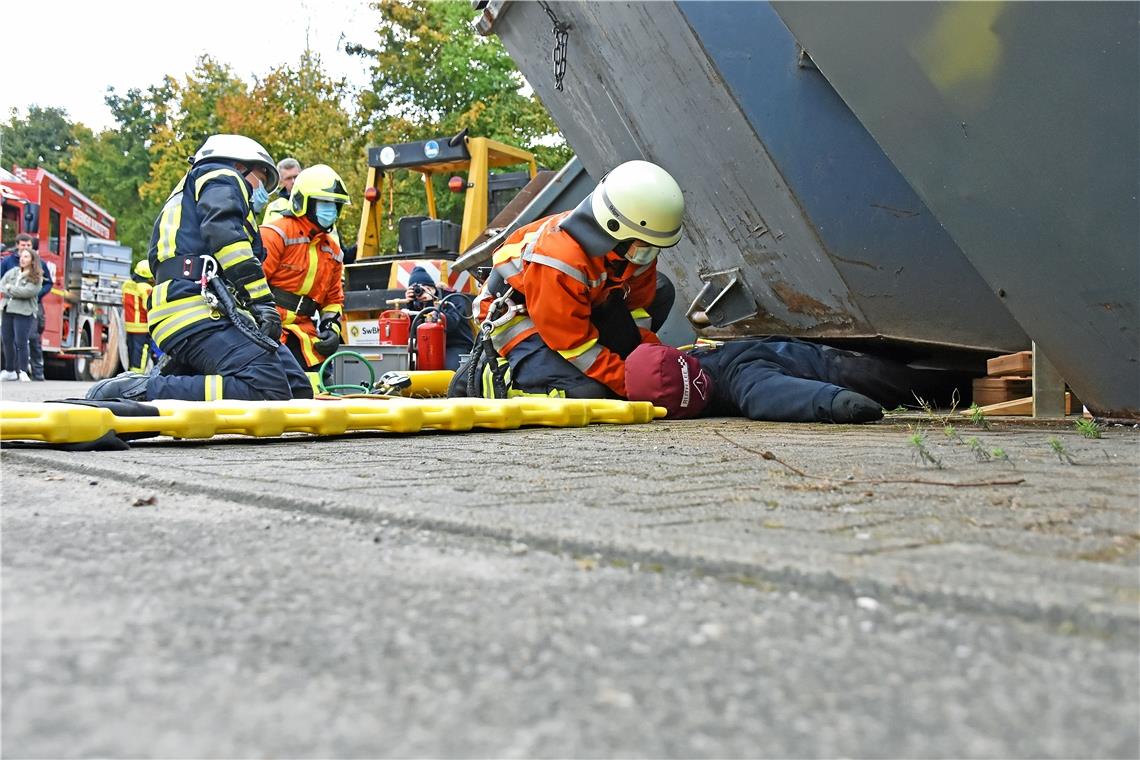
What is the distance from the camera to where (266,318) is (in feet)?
16.9

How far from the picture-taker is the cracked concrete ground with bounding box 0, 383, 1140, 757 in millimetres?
804

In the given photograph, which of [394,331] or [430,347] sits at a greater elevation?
[394,331]

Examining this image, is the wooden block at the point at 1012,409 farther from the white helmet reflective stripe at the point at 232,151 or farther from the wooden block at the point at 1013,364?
the white helmet reflective stripe at the point at 232,151

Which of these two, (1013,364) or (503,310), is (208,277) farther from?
(1013,364)

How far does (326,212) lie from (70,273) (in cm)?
1300

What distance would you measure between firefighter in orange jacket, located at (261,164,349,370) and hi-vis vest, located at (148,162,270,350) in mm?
833

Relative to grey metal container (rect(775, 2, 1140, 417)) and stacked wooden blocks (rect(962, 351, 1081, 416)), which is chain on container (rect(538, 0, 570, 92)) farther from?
stacked wooden blocks (rect(962, 351, 1081, 416))

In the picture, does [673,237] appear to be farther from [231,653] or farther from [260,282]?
[231,653]

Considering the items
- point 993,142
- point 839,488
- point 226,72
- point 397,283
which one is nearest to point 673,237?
point 993,142

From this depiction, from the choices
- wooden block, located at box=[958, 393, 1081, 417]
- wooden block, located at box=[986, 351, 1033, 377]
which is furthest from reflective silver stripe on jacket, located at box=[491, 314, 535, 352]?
wooden block, located at box=[986, 351, 1033, 377]

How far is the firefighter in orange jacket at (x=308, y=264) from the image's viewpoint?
5.98m

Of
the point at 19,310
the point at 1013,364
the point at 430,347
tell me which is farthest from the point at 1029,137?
the point at 19,310

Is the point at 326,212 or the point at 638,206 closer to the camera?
the point at 638,206

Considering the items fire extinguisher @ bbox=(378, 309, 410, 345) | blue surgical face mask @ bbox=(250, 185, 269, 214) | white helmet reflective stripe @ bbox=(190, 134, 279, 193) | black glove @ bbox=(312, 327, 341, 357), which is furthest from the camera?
fire extinguisher @ bbox=(378, 309, 410, 345)
